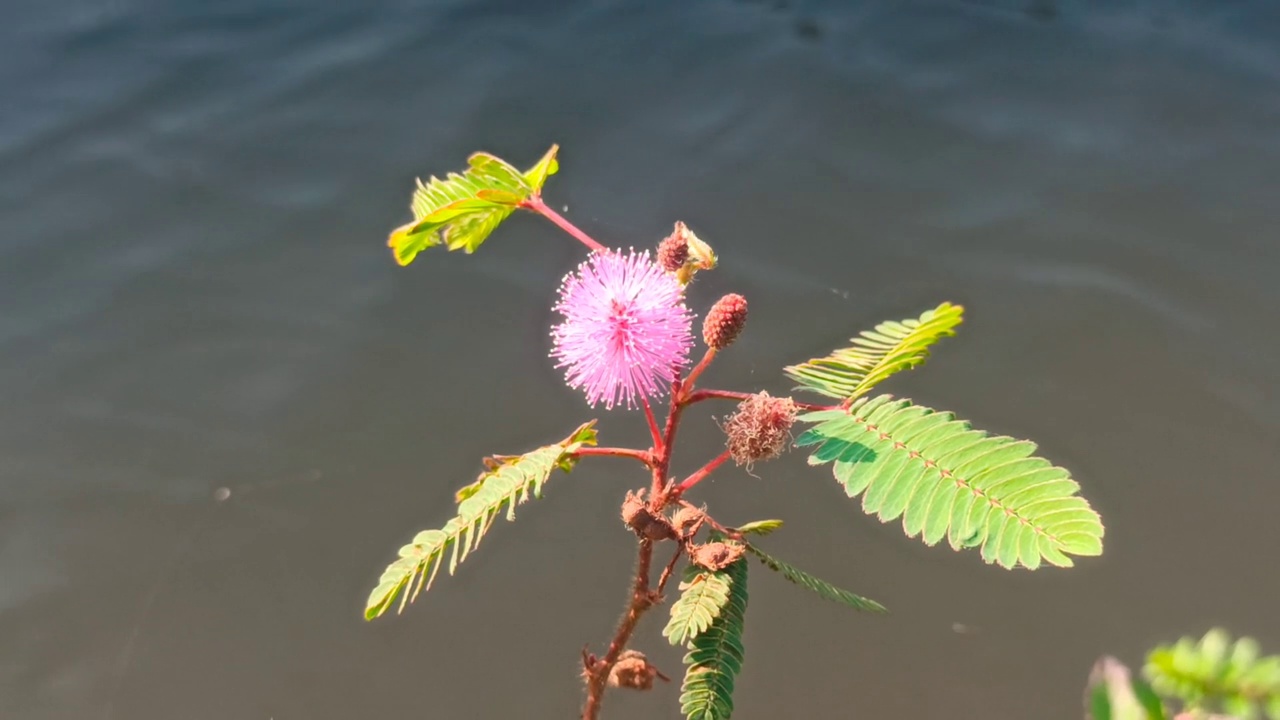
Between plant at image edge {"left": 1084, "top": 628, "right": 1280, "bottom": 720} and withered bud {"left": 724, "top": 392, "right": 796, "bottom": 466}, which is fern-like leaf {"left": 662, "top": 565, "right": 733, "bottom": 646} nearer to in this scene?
withered bud {"left": 724, "top": 392, "right": 796, "bottom": 466}

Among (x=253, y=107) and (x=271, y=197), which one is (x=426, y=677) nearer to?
(x=271, y=197)

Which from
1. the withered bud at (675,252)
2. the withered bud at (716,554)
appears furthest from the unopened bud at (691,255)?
the withered bud at (716,554)

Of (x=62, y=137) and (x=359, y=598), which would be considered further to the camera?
(x=62, y=137)

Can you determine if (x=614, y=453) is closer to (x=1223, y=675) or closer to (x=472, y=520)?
(x=472, y=520)

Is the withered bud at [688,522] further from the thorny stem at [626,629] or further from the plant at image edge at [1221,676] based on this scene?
the plant at image edge at [1221,676]

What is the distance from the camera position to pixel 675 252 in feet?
2.83

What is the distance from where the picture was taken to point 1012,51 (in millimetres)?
3322

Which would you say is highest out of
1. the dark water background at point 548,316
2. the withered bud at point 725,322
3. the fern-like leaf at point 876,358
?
the withered bud at point 725,322

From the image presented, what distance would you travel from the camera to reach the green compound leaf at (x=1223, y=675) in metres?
0.34

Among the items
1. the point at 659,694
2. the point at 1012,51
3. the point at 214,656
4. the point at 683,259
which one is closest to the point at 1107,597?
the point at 659,694

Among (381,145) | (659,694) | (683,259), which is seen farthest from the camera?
(381,145)

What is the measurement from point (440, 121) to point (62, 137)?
1.14 meters

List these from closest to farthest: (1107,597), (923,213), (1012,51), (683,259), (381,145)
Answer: (683,259) → (1107,597) → (923,213) → (381,145) → (1012,51)

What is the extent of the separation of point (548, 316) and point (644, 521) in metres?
1.67
